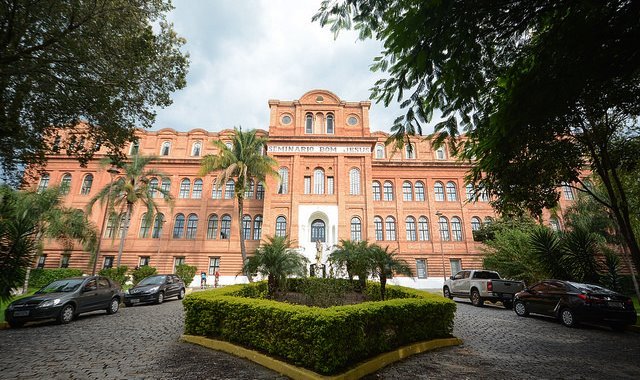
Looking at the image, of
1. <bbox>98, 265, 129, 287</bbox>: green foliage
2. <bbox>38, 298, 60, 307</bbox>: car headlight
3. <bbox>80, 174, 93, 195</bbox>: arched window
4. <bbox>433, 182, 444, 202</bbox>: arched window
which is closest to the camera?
<bbox>38, 298, 60, 307</bbox>: car headlight

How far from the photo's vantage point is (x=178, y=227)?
28.8m

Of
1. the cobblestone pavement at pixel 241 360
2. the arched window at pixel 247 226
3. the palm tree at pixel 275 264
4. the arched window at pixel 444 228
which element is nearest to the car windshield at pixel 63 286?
the cobblestone pavement at pixel 241 360

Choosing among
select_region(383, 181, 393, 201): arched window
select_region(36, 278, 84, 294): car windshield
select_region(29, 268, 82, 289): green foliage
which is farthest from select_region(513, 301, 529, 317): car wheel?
select_region(29, 268, 82, 289): green foliage

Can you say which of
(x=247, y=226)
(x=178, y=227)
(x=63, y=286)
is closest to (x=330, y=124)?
(x=247, y=226)

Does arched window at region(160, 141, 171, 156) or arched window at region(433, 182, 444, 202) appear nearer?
arched window at region(433, 182, 444, 202)

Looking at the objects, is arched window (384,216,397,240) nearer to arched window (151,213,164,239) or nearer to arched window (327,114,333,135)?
arched window (327,114,333,135)

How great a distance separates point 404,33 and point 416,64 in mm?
454

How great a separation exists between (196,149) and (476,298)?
2905 centimetres

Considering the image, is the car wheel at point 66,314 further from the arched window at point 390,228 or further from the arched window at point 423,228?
the arched window at point 423,228

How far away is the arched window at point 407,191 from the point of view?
99.6ft

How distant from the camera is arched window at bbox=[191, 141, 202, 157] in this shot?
31.5 metres

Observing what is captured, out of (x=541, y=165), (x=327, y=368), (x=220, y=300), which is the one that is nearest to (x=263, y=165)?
(x=220, y=300)

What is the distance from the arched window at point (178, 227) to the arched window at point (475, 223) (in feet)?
94.5

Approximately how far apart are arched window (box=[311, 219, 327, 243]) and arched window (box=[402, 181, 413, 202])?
931 cm
